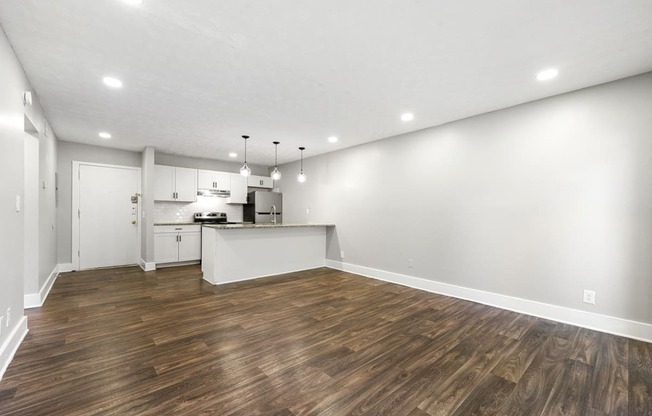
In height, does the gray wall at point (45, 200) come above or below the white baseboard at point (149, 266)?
above

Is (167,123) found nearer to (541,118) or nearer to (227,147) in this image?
(227,147)

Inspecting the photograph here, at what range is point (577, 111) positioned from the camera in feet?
10.2

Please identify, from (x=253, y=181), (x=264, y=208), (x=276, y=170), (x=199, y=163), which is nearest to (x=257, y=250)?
(x=276, y=170)

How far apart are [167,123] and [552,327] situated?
5612 millimetres

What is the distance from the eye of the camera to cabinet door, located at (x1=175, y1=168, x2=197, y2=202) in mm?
6426

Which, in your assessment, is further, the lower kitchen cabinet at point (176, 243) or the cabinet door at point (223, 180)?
the cabinet door at point (223, 180)

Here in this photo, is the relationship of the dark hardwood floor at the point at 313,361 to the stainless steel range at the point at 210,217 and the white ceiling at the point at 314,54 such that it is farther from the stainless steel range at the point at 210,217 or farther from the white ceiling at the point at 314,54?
the stainless steel range at the point at 210,217

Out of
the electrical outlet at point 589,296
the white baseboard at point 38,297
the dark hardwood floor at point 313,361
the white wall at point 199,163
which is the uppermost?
the white wall at point 199,163

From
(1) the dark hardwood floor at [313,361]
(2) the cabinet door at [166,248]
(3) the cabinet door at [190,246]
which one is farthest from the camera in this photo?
(3) the cabinet door at [190,246]

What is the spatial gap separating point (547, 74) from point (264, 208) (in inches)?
237

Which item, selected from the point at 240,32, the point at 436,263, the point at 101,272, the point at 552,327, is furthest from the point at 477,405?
the point at 101,272

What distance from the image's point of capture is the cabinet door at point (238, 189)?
7250 mm

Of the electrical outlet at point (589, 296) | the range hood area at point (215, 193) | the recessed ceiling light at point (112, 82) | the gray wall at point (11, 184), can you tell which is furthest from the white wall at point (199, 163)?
the electrical outlet at point (589, 296)

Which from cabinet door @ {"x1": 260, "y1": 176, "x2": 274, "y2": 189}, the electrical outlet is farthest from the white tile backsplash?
the electrical outlet
